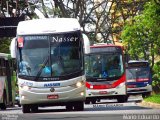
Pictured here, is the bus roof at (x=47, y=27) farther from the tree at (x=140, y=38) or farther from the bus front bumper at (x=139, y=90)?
the bus front bumper at (x=139, y=90)

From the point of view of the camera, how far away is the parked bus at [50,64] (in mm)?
25328

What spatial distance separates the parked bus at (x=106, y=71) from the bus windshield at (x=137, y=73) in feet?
47.3

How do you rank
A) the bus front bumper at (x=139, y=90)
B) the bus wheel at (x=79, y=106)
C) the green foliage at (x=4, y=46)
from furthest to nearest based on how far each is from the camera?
the green foliage at (x=4, y=46), the bus front bumper at (x=139, y=90), the bus wheel at (x=79, y=106)

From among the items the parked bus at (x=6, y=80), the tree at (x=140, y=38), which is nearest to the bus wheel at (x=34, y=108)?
the parked bus at (x=6, y=80)

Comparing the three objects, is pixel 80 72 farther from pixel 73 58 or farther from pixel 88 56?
pixel 88 56

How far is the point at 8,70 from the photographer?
3781 cm

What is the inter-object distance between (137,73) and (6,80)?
51.8 feet

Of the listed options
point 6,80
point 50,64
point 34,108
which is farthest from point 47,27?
point 6,80

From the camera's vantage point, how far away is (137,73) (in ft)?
168

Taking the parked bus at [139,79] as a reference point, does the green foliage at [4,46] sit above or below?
above

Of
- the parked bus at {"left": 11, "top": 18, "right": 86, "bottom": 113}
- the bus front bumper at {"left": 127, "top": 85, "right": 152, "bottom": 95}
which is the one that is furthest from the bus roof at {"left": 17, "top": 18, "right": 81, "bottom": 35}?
the bus front bumper at {"left": 127, "top": 85, "right": 152, "bottom": 95}

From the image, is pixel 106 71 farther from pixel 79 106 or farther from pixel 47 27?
pixel 47 27

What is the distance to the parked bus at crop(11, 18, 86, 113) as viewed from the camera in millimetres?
25328

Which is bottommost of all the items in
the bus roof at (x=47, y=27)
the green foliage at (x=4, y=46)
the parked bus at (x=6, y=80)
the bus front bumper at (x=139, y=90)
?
the bus front bumper at (x=139, y=90)
